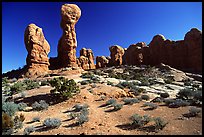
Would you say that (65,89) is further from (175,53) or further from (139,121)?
(175,53)

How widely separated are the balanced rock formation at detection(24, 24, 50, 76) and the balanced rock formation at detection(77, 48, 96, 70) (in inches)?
795

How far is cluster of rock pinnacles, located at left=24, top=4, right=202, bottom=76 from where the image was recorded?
33250 millimetres

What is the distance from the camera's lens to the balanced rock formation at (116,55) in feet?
178

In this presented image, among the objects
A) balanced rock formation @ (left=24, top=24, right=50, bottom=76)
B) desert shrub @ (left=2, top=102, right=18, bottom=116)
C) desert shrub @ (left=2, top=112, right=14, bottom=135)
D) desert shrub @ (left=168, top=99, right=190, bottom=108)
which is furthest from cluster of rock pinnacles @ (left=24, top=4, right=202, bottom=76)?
desert shrub @ (left=168, top=99, right=190, bottom=108)

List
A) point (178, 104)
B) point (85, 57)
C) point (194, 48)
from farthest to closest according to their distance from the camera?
point (85, 57) < point (194, 48) < point (178, 104)

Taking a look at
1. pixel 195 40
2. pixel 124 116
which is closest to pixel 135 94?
pixel 124 116

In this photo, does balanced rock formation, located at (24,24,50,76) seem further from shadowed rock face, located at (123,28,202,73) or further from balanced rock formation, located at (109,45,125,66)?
shadowed rock face, located at (123,28,202,73)

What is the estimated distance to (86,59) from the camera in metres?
57.4

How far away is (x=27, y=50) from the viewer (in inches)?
1323

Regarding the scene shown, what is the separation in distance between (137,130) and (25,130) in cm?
461

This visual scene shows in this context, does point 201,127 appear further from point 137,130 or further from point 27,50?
point 27,50

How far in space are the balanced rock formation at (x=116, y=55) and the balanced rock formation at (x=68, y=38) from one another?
19.6 meters

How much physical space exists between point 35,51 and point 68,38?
21.8 ft

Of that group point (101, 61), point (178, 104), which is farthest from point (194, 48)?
point (178, 104)
